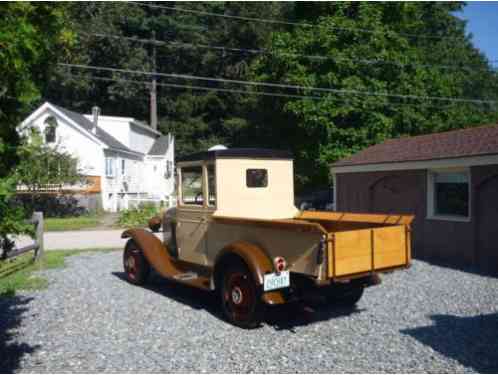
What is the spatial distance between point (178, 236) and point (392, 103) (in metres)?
17.4

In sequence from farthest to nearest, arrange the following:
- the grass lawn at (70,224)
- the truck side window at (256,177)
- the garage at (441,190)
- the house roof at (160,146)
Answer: the house roof at (160,146), the grass lawn at (70,224), the garage at (441,190), the truck side window at (256,177)

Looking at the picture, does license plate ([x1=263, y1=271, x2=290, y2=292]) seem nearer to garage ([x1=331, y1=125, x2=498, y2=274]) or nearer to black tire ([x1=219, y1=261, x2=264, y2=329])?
black tire ([x1=219, y1=261, x2=264, y2=329])

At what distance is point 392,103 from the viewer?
882 inches

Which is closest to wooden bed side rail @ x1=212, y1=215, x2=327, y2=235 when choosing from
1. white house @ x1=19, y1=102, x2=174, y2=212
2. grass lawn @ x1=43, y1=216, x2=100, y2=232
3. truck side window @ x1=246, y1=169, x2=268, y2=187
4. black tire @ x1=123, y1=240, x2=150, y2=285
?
truck side window @ x1=246, y1=169, x2=268, y2=187

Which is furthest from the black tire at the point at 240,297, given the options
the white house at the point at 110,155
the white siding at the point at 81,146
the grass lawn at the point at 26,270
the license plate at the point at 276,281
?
the white siding at the point at 81,146

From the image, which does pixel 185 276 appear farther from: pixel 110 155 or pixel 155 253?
pixel 110 155

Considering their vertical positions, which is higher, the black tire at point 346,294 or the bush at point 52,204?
the bush at point 52,204

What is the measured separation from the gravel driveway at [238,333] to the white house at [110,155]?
15.2 metres

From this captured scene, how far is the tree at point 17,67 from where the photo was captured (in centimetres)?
319

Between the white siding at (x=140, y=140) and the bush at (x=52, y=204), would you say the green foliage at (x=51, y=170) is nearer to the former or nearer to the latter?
the bush at (x=52, y=204)

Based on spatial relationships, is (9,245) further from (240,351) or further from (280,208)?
(280,208)

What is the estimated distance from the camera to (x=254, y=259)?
581 centimetres

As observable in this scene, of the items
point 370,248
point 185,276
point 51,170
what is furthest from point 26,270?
point 51,170

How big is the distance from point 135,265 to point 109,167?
2063cm
